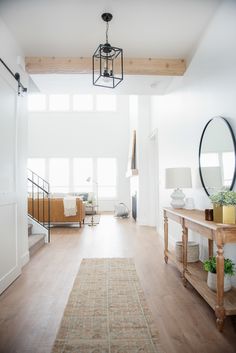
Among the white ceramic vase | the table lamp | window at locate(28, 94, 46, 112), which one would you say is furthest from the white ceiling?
window at locate(28, 94, 46, 112)

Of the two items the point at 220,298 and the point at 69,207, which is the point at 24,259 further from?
the point at 69,207

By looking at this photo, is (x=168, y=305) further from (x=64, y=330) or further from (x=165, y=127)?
(x=165, y=127)

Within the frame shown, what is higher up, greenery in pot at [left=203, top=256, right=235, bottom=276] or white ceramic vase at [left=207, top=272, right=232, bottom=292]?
greenery in pot at [left=203, top=256, right=235, bottom=276]

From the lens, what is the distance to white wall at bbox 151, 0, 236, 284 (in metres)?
2.44

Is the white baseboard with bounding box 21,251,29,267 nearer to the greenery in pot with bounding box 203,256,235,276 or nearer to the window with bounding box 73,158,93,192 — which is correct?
the greenery in pot with bounding box 203,256,235,276

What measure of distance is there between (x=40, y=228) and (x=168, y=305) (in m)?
3.31

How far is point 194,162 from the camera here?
3.45m

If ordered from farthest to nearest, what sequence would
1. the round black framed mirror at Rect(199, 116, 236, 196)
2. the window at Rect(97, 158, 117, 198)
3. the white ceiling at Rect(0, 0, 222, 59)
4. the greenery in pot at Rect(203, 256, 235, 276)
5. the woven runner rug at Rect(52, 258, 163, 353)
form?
the window at Rect(97, 158, 117, 198)
the white ceiling at Rect(0, 0, 222, 59)
the round black framed mirror at Rect(199, 116, 236, 196)
the greenery in pot at Rect(203, 256, 235, 276)
the woven runner rug at Rect(52, 258, 163, 353)

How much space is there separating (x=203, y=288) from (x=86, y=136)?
891 cm

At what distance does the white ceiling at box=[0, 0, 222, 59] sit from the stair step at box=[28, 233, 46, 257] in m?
2.85

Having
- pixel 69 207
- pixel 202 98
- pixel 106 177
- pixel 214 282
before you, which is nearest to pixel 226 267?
pixel 214 282

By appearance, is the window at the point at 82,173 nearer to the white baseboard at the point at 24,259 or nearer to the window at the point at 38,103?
the window at the point at 38,103

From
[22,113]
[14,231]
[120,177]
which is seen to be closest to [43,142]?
[120,177]

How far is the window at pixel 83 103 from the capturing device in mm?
10672
